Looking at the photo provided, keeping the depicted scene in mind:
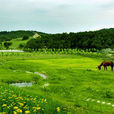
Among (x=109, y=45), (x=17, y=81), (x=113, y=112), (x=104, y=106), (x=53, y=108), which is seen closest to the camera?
(x=53, y=108)

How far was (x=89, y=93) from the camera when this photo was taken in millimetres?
17844

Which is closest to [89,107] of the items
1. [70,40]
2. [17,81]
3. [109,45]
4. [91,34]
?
[17,81]

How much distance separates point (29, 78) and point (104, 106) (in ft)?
58.2

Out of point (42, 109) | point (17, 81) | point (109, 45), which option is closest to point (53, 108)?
point (42, 109)

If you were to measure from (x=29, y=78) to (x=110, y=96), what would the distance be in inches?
629

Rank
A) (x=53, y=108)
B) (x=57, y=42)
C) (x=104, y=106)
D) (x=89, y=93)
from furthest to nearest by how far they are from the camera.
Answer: (x=57, y=42) < (x=89, y=93) < (x=104, y=106) < (x=53, y=108)

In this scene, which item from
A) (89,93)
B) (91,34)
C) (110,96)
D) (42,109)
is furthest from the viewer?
(91,34)

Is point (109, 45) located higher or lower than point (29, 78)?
higher

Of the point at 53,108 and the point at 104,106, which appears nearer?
the point at 53,108

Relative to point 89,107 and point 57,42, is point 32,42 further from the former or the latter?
point 89,107

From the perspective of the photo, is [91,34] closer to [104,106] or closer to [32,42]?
[32,42]

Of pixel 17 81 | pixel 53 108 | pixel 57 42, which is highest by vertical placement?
→ pixel 57 42

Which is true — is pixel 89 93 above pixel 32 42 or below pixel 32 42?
below

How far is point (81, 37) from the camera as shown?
518 feet
